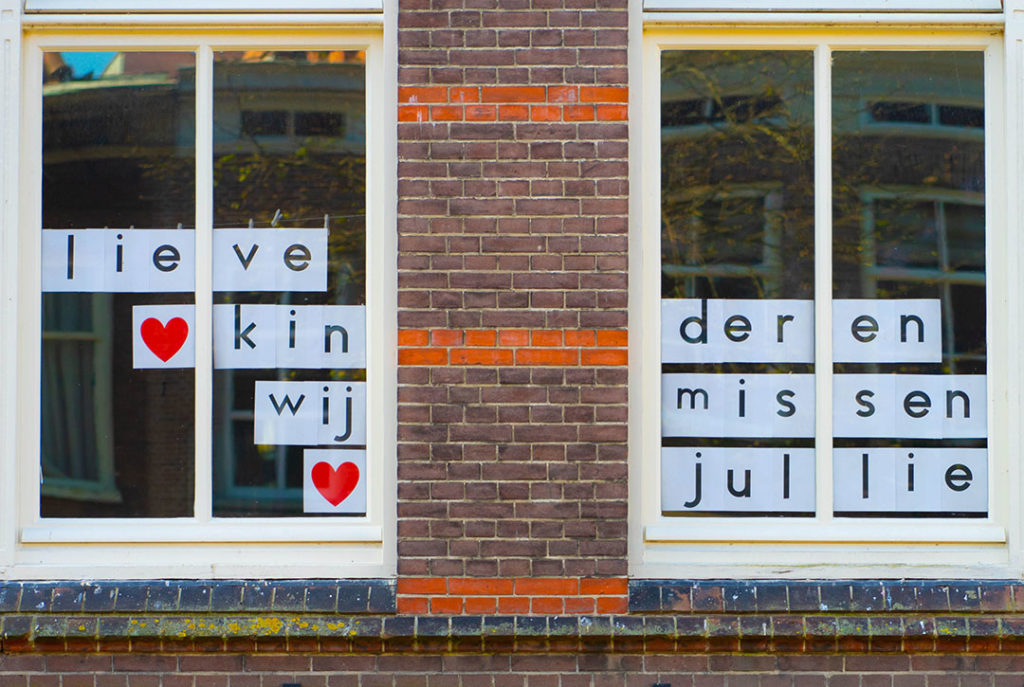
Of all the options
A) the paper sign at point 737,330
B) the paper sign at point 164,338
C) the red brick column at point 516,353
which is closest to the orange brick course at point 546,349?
the red brick column at point 516,353

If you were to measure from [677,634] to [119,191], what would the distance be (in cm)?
308

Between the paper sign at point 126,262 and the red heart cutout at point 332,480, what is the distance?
3.21 feet

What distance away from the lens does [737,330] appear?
483 centimetres

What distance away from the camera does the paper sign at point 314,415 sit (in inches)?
190

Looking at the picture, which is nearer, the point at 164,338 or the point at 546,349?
the point at 546,349

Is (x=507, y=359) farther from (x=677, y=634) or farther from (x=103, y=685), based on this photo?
(x=103, y=685)

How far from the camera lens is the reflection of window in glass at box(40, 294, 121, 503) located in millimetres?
4840

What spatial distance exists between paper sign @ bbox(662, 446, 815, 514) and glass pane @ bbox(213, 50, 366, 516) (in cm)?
A: 137

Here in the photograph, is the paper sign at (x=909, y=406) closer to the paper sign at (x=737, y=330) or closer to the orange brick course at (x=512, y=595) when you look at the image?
the paper sign at (x=737, y=330)

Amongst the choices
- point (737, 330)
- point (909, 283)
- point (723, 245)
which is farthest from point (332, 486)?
point (909, 283)

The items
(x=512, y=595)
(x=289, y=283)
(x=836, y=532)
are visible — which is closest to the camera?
(x=512, y=595)

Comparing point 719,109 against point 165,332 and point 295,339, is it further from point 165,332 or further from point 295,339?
point 165,332

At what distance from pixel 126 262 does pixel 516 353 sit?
1794 mm

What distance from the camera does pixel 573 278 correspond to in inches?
180
